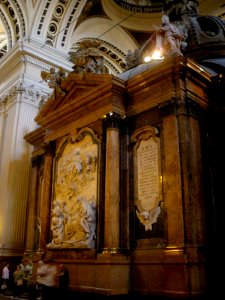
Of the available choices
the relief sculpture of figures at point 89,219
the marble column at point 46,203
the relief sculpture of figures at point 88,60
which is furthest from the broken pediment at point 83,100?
the relief sculpture of figures at point 89,219

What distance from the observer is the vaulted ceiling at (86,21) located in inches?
643

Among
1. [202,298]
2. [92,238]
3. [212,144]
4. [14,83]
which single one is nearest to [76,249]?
[92,238]

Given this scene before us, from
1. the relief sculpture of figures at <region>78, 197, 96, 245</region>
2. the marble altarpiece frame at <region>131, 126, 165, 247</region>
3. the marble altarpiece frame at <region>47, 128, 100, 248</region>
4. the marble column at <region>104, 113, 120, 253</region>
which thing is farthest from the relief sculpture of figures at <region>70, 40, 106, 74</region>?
the relief sculpture of figures at <region>78, 197, 96, 245</region>

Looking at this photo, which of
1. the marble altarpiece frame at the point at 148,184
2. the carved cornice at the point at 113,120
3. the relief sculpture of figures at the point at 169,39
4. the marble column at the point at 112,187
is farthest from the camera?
the carved cornice at the point at 113,120

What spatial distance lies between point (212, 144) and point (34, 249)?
6.64 m

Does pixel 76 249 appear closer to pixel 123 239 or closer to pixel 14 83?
pixel 123 239

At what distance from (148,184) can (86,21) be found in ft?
42.8

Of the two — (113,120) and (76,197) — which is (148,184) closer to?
(113,120)

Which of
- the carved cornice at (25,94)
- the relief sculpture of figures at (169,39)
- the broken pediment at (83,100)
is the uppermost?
the carved cornice at (25,94)

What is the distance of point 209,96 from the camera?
28.3 ft

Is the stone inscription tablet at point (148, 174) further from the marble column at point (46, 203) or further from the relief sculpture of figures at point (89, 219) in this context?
the marble column at point (46, 203)

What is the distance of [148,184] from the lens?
7863 millimetres

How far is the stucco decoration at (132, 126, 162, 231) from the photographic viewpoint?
7609 millimetres

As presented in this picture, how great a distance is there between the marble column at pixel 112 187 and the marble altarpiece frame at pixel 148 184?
42cm
